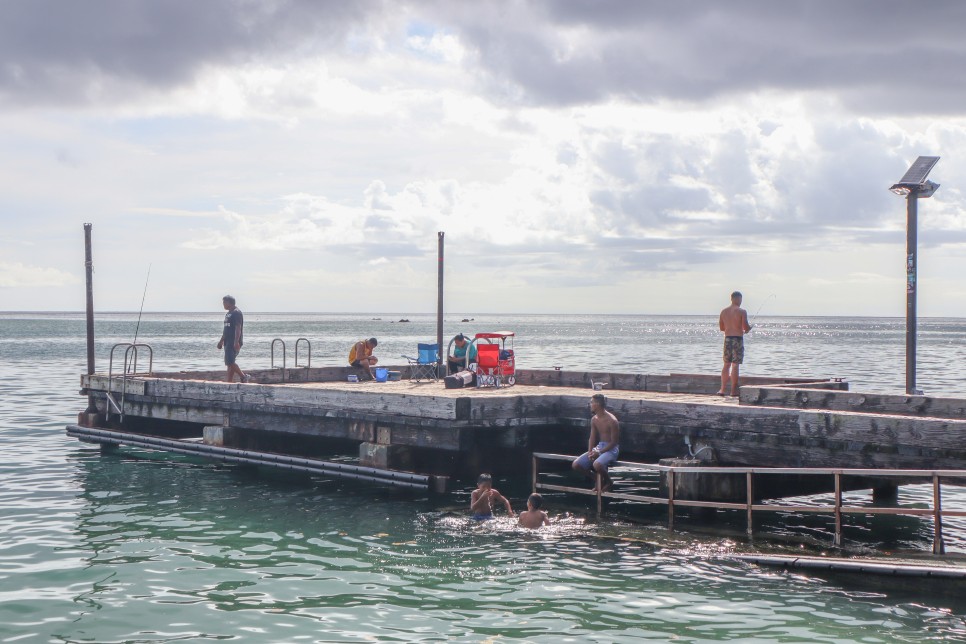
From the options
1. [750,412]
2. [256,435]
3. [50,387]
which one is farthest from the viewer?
[50,387]

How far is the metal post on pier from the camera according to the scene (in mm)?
15266

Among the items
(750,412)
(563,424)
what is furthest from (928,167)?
(563,424)

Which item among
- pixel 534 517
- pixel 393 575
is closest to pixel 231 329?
pixel 534 517

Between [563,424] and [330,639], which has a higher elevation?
[563,424]

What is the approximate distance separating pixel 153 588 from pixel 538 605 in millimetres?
4513

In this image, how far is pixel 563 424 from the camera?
1652 cm

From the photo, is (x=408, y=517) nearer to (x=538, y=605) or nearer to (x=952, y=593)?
(x=538, y=605)

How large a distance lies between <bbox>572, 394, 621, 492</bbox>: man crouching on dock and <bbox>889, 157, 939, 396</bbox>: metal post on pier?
476cm

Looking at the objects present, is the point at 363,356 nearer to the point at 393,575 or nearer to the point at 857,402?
the point at 393,575

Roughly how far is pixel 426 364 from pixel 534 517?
9393mm

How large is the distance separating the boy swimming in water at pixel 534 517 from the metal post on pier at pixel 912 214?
6170mm

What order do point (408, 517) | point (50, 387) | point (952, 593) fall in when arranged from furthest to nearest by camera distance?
point (50, 387), point (408, 517), point (952, 593)

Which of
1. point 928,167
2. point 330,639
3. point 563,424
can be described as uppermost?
point 928,167

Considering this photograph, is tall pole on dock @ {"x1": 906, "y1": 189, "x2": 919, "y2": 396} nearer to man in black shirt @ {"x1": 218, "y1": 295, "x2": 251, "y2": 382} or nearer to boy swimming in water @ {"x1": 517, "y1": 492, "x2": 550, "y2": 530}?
boy swimming in water @ {"x1": 517, "y1": 492, "x2": 550, "y2": 530}
